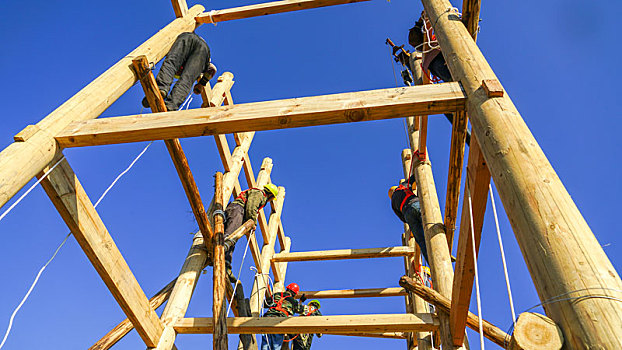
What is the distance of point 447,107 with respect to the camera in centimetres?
230

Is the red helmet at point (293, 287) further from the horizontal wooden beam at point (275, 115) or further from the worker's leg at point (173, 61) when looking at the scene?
the horizontal wooden beam at point (275, 115)

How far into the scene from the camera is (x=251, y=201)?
5.35 meters

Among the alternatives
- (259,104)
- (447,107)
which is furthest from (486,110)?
(259,104)

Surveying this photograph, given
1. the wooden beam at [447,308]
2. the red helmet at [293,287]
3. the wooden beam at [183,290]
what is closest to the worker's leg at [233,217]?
the wooden beam at [183,290]

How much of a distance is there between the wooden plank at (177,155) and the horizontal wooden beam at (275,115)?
2.14 ft

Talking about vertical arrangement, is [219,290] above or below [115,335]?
above

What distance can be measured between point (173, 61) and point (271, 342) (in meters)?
3.48

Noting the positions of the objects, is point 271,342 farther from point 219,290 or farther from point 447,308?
point 447,308

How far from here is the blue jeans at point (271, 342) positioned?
5008 mm

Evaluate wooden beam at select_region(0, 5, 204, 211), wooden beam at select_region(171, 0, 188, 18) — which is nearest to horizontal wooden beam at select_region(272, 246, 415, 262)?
wooden beam at select_region(171, 0, 188, 18)

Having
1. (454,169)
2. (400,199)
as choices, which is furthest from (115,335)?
(400,199)

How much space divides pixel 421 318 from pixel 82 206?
2632 mm

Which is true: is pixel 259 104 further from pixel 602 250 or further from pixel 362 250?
pixel 362 250

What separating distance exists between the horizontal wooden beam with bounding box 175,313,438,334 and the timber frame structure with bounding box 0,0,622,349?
1 centimetres
